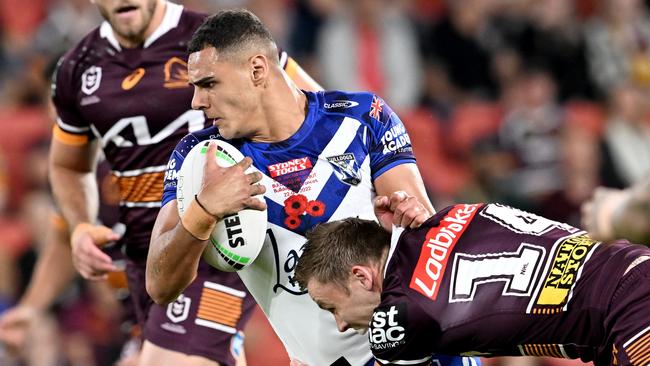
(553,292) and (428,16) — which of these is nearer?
(553,292)

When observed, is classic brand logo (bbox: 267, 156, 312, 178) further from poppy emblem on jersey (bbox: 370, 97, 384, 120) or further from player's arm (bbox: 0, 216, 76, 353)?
player's arm (bbox: 0, 216, 76, 353)

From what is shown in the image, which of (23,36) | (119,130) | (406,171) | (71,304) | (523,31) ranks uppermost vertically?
(406,171)

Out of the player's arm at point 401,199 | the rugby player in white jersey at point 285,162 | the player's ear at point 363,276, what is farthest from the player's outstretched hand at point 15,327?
the player's ear at point 363,276

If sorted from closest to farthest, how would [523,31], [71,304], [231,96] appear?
[231,96] → [71,304] → [523,31]

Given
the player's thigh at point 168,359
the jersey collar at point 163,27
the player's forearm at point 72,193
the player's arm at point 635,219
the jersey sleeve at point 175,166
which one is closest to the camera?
the player's arm at point 635,219

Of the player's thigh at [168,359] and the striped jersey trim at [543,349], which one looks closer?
the striped jersey trim at [543,349]

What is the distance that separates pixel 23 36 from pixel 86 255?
5.96 metres

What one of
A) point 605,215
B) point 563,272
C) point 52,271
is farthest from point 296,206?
point 52,271

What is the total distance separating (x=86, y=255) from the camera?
577 cm

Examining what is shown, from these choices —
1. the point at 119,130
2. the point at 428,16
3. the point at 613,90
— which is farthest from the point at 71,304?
the point at 613,90

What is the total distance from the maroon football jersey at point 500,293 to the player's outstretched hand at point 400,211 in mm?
149

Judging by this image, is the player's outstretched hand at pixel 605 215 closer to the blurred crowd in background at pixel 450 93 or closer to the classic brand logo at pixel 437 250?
the classic brand logo at pixel 437 250

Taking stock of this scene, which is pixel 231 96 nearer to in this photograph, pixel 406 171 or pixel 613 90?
pixel 406 171

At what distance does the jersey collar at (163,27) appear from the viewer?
5.66m
